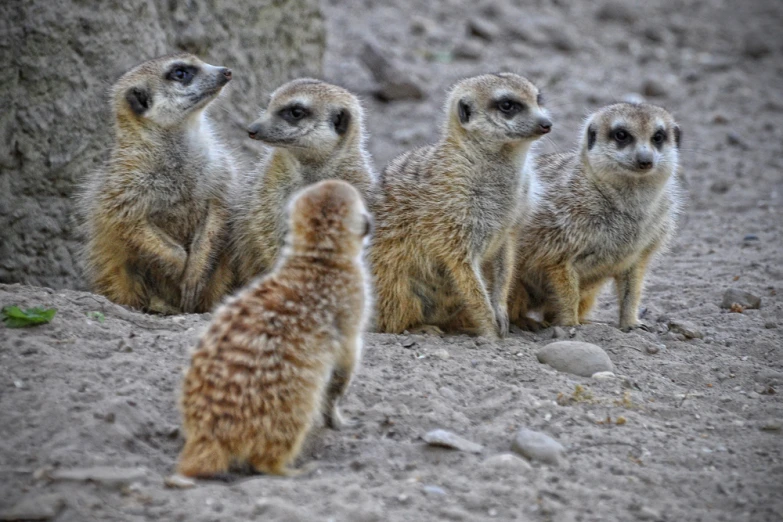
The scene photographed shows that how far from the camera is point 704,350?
4758 millimetres

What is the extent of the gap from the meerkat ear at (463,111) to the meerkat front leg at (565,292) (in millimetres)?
963

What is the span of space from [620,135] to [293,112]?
1793 mm

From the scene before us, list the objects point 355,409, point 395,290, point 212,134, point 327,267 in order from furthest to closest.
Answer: point 212,134 < point 395,290 < point 355,409 < point 327,267

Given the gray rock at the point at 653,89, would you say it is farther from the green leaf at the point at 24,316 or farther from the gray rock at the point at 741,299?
the green leaf at the point at 24,316

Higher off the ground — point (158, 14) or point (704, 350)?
point (158, 14)

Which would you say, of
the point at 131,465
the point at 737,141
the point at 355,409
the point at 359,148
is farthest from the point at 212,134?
the point at 737,141

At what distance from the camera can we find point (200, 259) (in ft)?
16.4

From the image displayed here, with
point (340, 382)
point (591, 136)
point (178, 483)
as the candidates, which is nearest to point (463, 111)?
point (591, 136)

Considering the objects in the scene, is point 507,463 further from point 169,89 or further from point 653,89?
point 653,89

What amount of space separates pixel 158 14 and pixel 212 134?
1.24 metres

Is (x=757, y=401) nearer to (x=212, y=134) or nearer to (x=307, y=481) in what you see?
(x=307, y=481)

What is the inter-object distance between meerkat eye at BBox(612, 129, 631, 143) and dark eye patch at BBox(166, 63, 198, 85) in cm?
229

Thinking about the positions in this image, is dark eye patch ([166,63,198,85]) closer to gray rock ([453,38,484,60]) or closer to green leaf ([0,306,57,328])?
green leaf ([0,306,57,328])

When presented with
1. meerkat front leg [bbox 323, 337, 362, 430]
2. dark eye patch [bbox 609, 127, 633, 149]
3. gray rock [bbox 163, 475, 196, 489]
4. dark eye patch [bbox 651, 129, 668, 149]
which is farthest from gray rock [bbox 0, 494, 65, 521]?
dark eye patch [bbox 651, 129, 668, 149]
